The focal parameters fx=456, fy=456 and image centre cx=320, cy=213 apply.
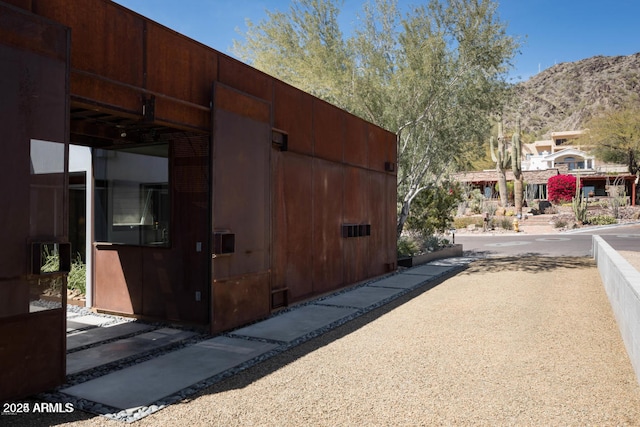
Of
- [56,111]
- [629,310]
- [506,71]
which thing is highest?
[506,71]

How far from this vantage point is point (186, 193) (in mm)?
7129

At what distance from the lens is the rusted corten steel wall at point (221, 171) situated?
5.39m

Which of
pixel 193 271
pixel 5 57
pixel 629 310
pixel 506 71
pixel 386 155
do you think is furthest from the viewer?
pixel 506 71

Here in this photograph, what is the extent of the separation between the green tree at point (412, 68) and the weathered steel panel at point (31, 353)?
1242cm

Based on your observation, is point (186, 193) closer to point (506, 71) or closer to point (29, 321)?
point (29, 321)

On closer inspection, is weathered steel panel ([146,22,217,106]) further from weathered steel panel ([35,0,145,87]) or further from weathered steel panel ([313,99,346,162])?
weathered steel panel ([313,99,346,162])

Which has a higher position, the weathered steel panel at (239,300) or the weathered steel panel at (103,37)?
the weathered steel panel at (103,37)

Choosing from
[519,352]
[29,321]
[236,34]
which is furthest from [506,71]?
[29,321]

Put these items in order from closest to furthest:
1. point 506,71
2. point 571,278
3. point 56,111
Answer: point 56,111, point 571,278, point 506,71

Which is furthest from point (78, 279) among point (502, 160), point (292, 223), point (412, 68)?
point (502, 160)

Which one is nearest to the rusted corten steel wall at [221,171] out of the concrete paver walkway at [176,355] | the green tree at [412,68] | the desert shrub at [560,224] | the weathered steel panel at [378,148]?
the concrete paver walkway at [176,355]

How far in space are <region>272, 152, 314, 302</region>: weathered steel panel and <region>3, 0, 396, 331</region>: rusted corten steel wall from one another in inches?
0.8

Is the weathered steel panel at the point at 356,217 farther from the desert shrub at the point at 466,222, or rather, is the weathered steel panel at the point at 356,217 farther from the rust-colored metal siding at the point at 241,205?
the desert shrub at the point at 466,222

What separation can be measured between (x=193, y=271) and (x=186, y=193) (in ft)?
4.00
